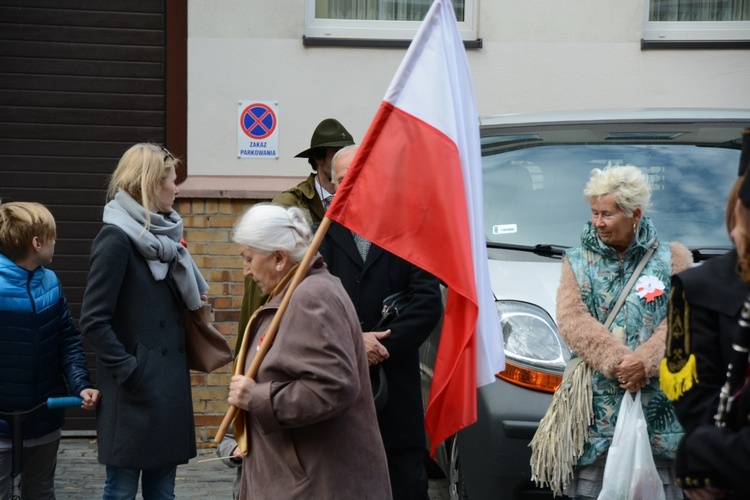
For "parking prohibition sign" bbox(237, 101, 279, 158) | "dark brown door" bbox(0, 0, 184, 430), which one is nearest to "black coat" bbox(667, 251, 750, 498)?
"parking prohibition sign" bbox(237, 101, 279, 158)

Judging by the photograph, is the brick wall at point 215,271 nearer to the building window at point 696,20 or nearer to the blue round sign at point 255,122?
the blue round sign at point 255,122

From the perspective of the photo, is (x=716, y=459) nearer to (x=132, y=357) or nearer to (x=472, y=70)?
(x=132, y=357)

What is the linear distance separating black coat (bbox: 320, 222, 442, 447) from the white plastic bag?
0.86m

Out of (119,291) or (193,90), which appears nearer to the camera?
(119,291)

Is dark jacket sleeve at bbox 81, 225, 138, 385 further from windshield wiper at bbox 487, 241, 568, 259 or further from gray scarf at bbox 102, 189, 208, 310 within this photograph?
windshield wiper at bbox 487, 241, 568, 259

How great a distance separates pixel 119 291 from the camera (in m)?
4.69

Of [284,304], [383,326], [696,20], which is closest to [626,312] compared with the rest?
[383,326]

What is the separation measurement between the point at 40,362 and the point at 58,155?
3221mm

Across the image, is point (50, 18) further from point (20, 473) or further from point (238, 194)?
point (20, 473)

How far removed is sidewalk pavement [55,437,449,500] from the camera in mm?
6523

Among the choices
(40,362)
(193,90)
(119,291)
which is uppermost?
(193,90)

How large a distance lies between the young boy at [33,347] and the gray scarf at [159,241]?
1.34 ft

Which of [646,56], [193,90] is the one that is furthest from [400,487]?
[646,56]

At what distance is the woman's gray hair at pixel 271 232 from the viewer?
3504 mm
